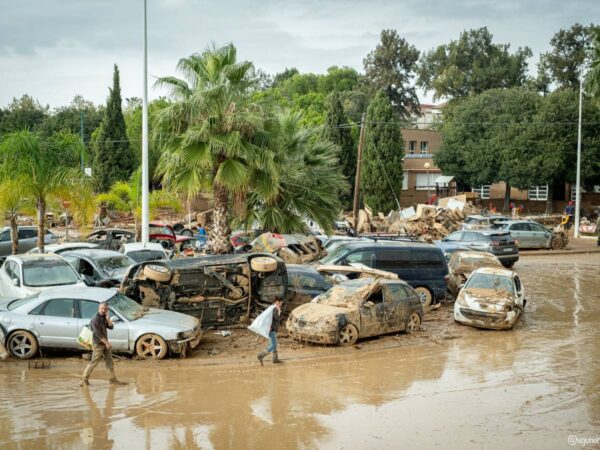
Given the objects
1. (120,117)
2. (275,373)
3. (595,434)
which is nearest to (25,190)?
(275,373)

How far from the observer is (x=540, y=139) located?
169 feet

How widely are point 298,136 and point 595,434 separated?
17.9 m

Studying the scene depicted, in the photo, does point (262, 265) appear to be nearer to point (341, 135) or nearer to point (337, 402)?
point (337, 402)

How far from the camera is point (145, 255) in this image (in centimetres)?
2189

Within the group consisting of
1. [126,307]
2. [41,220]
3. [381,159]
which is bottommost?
[126,307]

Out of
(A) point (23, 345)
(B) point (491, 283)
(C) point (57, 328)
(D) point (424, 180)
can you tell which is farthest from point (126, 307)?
(D) point (424, 180)

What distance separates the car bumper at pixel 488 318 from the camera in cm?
1742

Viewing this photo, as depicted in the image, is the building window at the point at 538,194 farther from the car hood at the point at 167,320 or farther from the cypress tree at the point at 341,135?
Result: the car hood at the point at 167,320

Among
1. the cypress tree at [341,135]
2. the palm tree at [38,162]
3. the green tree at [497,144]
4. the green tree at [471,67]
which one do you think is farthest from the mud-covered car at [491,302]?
the green tree at [471,67]

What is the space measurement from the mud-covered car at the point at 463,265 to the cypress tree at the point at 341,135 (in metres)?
27.9

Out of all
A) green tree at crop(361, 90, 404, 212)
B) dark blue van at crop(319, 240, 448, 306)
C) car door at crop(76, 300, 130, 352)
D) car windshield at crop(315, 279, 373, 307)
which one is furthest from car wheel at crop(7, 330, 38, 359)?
green tree at crop(361, 90, 404, 212)

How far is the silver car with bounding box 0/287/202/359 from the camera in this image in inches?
555

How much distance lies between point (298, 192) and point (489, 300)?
30.4 feet

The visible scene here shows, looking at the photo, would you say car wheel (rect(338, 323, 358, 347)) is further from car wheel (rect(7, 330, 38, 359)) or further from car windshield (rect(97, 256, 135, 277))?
car windshield (rect(97, 256, 135, 277))
